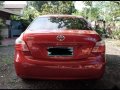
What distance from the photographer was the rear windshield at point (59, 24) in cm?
623

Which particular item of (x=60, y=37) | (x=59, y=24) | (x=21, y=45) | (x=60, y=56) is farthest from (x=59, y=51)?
(x=59, y=24)

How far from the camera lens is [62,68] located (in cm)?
521

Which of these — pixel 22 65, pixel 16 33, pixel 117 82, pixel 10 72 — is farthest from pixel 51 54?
pixel 16 33

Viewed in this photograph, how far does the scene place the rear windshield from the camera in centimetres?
623

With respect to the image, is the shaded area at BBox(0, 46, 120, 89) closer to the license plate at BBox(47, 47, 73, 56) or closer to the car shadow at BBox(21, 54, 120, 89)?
the car shadow at BBox(21, 54, 120, 89)

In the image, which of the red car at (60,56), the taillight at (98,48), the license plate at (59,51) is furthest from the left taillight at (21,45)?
the taillight at (98,48)

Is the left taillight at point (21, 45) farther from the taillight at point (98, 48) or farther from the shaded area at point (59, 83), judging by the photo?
the taillight at point (98, 48)

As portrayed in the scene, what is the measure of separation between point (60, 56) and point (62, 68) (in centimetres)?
23

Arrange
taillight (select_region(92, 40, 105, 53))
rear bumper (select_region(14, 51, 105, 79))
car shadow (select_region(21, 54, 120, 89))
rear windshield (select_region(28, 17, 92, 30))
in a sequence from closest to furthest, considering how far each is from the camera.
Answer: rear bumper (select_region(14, 51, 105, 79)), taillight (select_region(92, 40, 105, 53)), car shadow (select_region(21, 54, 120, 89)), rear windshield (select_region(28, 17, 92, 30))

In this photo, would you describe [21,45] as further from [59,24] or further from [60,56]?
[59,24]

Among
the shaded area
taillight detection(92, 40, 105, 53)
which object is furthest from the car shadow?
taillight detection(92, 40, 105, 53)

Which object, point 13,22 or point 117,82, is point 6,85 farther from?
point 13,22

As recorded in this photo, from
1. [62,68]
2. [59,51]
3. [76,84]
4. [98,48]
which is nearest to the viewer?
[62,68]

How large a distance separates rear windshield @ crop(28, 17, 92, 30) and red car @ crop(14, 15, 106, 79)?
0.77 meters
